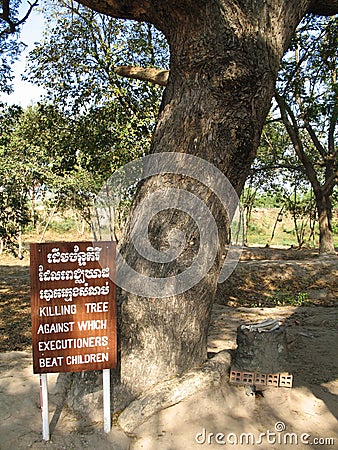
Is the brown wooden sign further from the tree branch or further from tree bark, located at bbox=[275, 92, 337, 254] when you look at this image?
tree bark, located at bbox=[275, 92, 337, 254]

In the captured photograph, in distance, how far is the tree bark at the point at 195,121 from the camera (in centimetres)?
368

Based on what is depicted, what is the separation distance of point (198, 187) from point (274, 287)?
7.05 m

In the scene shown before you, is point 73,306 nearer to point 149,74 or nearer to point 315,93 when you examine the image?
point 149,74

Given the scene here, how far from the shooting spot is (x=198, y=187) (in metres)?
3.82

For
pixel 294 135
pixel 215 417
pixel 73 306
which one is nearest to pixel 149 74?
pixel 73 306

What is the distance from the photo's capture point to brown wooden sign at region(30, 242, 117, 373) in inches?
129

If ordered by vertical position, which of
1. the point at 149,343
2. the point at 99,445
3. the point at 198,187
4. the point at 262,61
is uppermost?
the point at 262,61

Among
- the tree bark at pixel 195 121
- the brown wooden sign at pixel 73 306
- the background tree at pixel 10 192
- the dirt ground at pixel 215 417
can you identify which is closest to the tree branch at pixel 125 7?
the tree bark at pixel 195 121

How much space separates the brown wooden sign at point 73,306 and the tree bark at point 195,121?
1.26 feet

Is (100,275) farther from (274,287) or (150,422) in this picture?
(274,287)

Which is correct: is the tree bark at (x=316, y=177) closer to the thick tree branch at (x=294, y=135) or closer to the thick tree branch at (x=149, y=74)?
the thick tree branch at (x=294, y=135)

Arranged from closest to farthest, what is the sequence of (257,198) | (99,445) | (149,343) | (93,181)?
(99,445), (149,343), (93,181), (257,198)

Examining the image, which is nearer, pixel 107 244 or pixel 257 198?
pixel 107 244

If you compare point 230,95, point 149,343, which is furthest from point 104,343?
point 230,95
